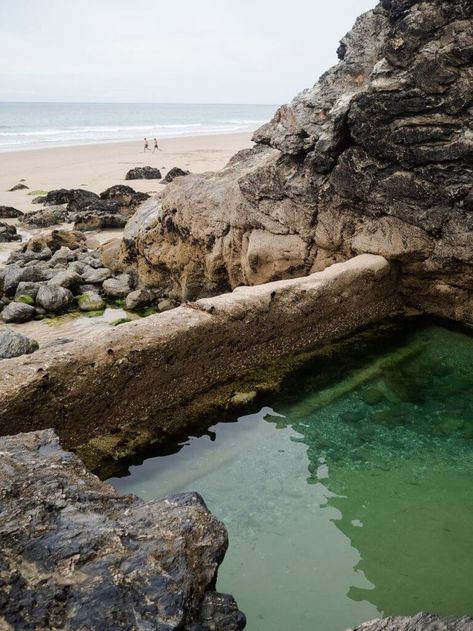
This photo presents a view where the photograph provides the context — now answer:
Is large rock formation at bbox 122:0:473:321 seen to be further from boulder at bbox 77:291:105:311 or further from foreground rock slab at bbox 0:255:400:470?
boulder at bbox 77:291:105:311

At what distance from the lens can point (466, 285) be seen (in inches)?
271

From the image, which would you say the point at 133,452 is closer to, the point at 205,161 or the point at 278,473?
the point at 278,473

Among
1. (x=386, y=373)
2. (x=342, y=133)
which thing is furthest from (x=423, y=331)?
(x=342, y=133)

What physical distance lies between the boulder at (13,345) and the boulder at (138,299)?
2.15 meters

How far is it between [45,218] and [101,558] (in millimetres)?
13704

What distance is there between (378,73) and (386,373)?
329cm

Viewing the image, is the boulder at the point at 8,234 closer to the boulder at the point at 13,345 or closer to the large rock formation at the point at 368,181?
the large rock formation at the point at 368,181

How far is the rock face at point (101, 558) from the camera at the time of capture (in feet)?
7.56

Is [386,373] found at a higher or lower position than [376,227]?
lower

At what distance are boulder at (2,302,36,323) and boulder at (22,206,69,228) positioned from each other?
23.0ft

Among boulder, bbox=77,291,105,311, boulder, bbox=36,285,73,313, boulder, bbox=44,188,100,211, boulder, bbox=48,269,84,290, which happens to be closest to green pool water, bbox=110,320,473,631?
boulder, bbox=77,291,105,311

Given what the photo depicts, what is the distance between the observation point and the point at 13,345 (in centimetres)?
677

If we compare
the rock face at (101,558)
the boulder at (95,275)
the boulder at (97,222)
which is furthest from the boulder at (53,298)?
the rock face at (101,558)

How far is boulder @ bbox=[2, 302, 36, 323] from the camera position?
837 cm
